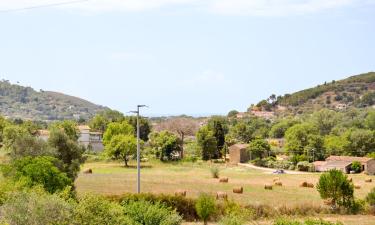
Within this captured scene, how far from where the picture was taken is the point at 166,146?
86.0m

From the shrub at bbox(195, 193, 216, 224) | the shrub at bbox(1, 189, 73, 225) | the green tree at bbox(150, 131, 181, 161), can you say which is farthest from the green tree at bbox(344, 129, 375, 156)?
the shrub at bbox(1, 189, 73, 225)

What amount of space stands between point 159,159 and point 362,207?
50.3 metres

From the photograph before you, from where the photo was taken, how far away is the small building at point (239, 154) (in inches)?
3561

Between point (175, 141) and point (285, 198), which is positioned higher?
point (175, 141)

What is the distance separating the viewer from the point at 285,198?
44.5 metres

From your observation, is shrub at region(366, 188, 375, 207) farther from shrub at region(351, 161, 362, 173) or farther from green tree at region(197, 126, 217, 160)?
green tree at region(197, 126, 217, 160)

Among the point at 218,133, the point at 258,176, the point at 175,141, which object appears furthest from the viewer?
the point at 218,133

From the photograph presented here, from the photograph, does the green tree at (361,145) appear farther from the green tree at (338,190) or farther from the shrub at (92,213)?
the shrub at (92,213)

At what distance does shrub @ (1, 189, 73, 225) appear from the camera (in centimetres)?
2048

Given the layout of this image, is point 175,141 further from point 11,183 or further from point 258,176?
point 11,183

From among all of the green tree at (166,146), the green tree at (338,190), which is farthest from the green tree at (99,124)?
the green tree at (338,190)

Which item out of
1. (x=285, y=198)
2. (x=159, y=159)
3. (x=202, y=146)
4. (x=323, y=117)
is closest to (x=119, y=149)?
(x=159, y=159)

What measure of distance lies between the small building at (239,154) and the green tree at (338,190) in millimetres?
49894

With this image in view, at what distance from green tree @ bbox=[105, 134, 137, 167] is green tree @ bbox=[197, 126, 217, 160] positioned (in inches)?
543
